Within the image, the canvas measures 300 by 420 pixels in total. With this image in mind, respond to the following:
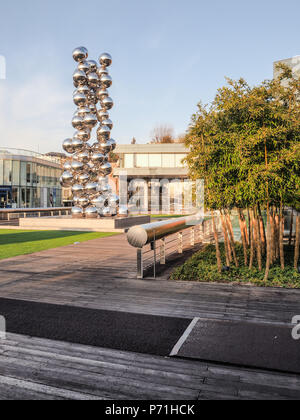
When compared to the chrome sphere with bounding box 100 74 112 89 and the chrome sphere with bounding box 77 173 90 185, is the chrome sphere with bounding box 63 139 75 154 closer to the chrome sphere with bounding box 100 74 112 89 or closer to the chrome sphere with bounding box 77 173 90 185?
the chrome sphere with bounding box 77 173 90 185

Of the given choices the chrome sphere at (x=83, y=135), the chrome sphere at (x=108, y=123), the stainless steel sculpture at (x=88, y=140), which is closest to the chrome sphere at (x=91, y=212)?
the stainless steel sculpture at (x=88, y=140)

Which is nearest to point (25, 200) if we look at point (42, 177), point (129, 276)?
point (42, 177)

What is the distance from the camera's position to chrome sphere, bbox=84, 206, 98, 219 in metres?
20.4

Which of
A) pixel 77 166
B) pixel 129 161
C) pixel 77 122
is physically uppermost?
pixel 129 161

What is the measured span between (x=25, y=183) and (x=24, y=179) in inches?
22.2

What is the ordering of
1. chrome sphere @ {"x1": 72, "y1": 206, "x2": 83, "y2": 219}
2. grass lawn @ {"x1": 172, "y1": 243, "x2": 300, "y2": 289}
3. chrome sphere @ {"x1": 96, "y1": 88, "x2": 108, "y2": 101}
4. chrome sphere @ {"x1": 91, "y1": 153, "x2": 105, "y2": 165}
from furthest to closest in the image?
chrome sphere @ {"x1": 72, "y1": 206, "x2": 83, "y2": 219}, chrome sphere @ {"x1": 96, "y1": 88, "x2": 108, "y2": 101}, chrome sphere @ {"x1": 91, "y1": 153, "x2": 105, "y2": 165}, grass lawn @ {"x1": 172, "y1": 243, "x2": 300, "y2": 289}

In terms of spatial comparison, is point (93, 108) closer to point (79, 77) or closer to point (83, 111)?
point (83, 111)

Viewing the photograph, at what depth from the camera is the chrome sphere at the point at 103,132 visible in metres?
19.7

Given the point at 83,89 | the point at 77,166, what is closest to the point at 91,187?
the point at 77,166

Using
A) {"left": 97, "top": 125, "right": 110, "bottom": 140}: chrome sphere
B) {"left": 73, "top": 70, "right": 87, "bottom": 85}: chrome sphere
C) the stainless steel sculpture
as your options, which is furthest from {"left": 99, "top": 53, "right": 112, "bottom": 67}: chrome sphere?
{"left": 97, "top": 125, "right": 110, "bottom": 140}: chrome sphere

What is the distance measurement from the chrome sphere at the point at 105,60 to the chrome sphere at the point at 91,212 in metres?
9.10

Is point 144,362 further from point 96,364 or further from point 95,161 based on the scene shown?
point 95,161

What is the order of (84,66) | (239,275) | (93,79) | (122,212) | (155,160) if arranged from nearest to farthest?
(239,275)
(84,66)
(93,79)
(122,212)
(155,160)

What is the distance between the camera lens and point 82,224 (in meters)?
20.5
